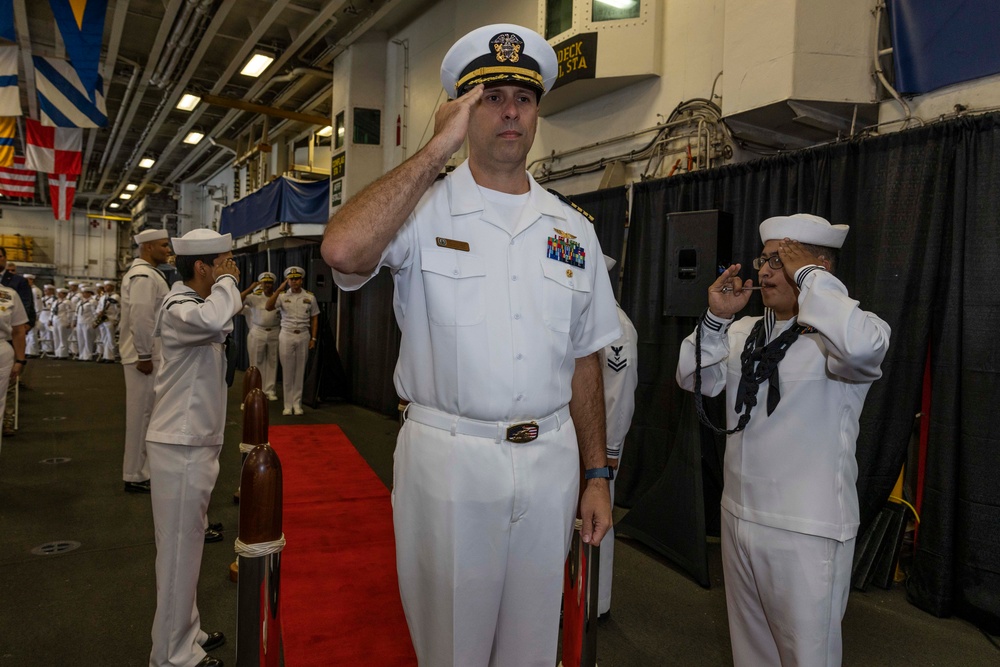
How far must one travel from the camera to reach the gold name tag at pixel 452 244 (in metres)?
1.48

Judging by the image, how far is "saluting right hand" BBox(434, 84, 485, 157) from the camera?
1390 millimetres

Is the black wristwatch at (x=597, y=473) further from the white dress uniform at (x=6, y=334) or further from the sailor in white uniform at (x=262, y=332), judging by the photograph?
the sailor in white uniform at (x=262, y=332)

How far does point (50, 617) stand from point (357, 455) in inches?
144

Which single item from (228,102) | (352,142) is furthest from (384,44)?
(228,102)

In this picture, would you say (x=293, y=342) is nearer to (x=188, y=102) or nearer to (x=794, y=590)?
(x=188, y=102)

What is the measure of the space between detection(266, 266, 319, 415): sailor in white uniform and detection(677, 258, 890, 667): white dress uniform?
25.6 feet

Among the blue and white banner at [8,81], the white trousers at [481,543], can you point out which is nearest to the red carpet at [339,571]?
the white trousers at [481,543]

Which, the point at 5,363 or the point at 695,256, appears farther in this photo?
the point at 5,363

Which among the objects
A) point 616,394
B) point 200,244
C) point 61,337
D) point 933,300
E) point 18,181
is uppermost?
point 18,181

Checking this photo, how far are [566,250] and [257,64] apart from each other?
10782 mm

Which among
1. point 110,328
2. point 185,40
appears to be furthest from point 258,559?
point 110,328

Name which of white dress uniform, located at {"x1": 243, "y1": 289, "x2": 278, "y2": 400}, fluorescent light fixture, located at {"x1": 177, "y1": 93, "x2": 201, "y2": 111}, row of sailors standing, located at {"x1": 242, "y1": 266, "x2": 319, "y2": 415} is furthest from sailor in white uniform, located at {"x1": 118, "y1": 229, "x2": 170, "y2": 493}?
fluorescent light fixture, located at {"x1": 177, "y1": 93, "x2": 201, "y2": 111}

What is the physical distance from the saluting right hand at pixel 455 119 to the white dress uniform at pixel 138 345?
4.07m

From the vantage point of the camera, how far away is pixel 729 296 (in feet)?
7.43
